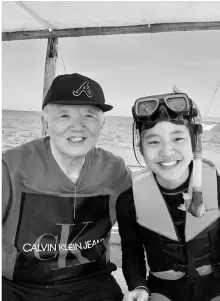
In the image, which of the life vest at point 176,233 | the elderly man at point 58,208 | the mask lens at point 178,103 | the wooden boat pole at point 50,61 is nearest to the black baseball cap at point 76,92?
the elderly man at point 58,208

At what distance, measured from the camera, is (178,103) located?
147 centimetres

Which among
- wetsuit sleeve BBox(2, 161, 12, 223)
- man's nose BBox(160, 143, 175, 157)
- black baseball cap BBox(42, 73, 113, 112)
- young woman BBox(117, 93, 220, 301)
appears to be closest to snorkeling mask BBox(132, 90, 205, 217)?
young woman BBox(117, 93, 220, 301)

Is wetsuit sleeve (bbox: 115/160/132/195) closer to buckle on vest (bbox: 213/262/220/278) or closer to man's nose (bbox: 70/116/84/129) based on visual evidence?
man's nose (bbox: 70/116/84/129)

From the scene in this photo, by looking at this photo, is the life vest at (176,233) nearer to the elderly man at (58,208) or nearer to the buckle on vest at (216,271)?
the buckle on vest at (216,271)

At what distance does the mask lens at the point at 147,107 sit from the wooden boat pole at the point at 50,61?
2.24 m

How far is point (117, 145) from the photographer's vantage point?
40.6 feet

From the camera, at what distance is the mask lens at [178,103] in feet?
4.74

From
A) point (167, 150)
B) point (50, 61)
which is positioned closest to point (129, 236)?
point (167, 150)

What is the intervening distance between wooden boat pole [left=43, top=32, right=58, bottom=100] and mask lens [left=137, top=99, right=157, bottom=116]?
2.24m

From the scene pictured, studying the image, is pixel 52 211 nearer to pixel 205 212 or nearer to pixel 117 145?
pixel 205 212

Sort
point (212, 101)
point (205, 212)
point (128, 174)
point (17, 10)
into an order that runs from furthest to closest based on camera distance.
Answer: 1. point (17, 10)
2. point (212, 101)
3. point (128, 174)
4. point (205, 212)

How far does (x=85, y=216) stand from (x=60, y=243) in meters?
0.18

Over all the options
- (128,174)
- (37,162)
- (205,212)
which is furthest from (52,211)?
(205,212)

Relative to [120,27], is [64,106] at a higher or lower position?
lower
